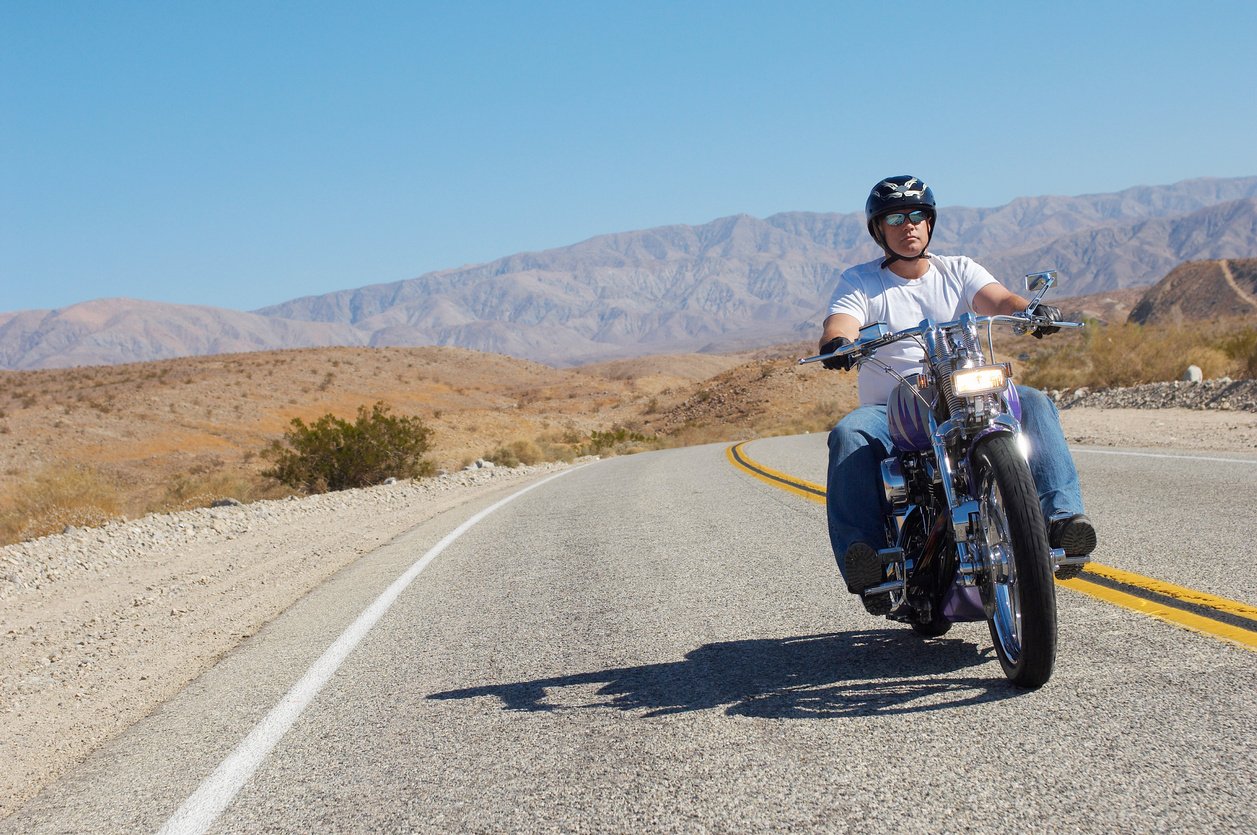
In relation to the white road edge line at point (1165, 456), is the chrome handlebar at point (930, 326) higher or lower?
higher

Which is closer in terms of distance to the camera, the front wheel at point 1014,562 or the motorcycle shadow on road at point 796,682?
the front wheel at point 1014,562

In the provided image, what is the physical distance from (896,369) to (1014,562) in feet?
4.25

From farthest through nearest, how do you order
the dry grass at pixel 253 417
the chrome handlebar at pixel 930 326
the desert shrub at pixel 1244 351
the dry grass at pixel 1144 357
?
1. the dry grass at pixel 253 417
2. the dry grass at pixel 1144 357
3. the desert shrub at pixel 1244 351
4. the chrome handlebar at pixel 930 326

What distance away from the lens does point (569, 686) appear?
15.3 ft

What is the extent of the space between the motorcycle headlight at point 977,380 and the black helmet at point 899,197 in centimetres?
112

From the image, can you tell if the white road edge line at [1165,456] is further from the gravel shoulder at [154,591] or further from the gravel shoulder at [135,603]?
the gravel shoulder at [135,603]

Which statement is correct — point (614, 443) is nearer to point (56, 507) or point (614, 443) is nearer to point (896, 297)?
point (56, 507)

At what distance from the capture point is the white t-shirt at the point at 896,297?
4.88 metres

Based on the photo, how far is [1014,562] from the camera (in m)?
3.69

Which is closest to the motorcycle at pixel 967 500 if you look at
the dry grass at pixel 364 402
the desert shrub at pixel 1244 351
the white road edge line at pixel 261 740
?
the white road edge line at pixel 261 740

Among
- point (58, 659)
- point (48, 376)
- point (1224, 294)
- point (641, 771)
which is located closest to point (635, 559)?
point (58, 659)

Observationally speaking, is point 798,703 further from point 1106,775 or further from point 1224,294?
point 1224,294

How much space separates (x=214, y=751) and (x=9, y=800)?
2.47 ft

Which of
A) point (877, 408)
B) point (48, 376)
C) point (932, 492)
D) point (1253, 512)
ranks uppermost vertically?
point (48, 376)
